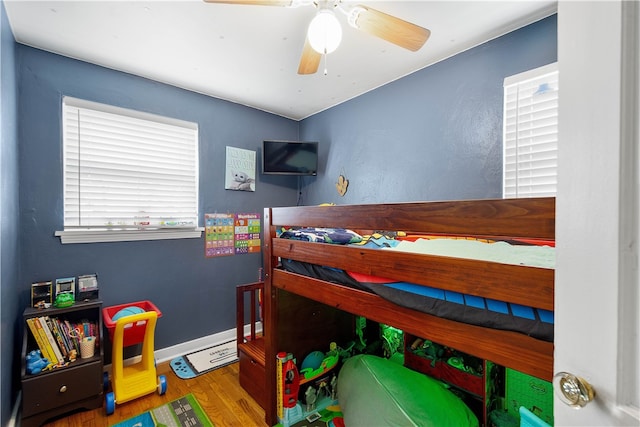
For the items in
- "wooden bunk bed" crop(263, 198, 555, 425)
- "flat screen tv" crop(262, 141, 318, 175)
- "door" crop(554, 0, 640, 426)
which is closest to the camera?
"door" crop(554, 0, 640, 426)

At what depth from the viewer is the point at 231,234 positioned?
9.43ft

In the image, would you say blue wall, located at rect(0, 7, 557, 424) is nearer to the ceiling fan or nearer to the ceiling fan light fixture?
the ceiling fan

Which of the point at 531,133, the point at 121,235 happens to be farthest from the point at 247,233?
the point at 531,133

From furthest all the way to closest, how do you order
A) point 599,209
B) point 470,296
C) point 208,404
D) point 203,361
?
point 203,361
point 208,404
point 470,296
point 599,209

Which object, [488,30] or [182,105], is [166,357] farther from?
[488,30]

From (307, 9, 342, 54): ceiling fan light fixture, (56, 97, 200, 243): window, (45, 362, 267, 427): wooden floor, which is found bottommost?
(45, 362, 267, 427): wooden floor

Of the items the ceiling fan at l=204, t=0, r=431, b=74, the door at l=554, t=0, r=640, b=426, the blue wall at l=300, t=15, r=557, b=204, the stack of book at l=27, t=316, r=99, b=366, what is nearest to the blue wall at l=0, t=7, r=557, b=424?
the blue wall at l=300, t=15, r=557, b=204

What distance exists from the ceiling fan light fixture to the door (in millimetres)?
1022

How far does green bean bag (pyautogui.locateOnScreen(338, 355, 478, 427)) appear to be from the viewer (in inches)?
55.1

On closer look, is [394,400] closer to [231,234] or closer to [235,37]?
[231,234]

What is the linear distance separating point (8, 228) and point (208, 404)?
1599 millimetres

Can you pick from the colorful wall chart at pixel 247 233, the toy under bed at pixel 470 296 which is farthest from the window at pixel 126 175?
the toy under bed at pixel 470 296

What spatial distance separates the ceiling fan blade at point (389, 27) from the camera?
130 cm

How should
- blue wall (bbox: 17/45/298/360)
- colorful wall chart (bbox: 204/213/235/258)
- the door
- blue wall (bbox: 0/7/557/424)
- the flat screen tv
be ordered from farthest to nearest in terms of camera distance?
the flat screen tv → colorful wall chart (bbox: 204/213/235/258) → blue wall (bbox: 17/45/298/360) → blue wall (bbox: 0/7/557/424) → the door
